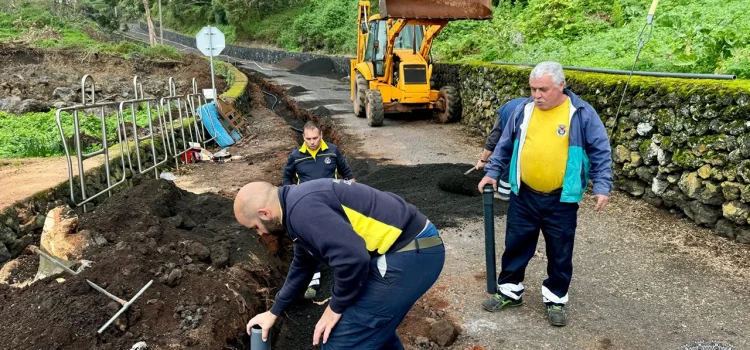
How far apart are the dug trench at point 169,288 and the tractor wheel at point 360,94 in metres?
8.29

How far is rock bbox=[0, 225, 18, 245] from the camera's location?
16.4ft

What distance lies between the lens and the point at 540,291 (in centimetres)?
450

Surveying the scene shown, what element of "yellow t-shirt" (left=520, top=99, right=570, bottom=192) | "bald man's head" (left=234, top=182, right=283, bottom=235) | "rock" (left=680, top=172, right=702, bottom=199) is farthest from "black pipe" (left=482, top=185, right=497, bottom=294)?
"rock" (left=680, top=172, right=702, bottom=199)

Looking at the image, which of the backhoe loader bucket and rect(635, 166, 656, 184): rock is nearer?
rect(635, 166, 656, 184): rock

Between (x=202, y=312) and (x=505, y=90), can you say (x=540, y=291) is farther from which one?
(x=505, y=90)

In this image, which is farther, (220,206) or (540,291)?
(220,206)

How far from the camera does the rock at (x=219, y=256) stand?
4.56 metres

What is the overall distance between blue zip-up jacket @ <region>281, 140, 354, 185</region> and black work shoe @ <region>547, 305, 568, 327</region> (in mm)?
2512

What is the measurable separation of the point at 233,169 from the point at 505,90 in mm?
5367

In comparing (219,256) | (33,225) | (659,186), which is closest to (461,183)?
(659,186)

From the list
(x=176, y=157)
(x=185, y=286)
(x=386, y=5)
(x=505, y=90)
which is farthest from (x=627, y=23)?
(x=185, y=286)

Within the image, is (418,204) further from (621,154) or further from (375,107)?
(375,107)

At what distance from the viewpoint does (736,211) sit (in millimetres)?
5152

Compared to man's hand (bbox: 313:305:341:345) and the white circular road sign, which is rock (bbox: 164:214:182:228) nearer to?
man's hand (bbox: 313:305:341:345)
